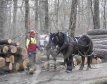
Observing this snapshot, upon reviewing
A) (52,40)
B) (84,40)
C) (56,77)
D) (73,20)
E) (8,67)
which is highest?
(73,20)

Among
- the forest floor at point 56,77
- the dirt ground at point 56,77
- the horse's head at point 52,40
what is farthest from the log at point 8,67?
the horse's head at point 52,40

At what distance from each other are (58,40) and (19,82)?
7.45 feet

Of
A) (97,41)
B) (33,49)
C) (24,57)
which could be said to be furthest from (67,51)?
(97,41)

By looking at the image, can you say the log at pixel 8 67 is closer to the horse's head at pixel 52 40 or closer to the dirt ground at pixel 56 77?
the dirt ground at pixel 56 77

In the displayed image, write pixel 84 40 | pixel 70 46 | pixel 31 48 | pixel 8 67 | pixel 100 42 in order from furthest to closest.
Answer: pixel 100 42, pixel 84 40, pixel 8 67, pixel 31 48, pixel 70 46

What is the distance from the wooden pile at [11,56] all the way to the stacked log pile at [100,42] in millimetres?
4293

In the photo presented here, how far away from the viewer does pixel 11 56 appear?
438 inches

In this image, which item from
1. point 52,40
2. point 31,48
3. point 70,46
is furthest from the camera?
point 31,48

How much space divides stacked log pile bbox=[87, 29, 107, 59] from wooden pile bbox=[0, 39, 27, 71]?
4.29m

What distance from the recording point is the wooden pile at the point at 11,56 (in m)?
10.9

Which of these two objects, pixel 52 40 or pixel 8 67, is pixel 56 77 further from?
pixel 8 67

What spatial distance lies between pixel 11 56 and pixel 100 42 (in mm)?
5862

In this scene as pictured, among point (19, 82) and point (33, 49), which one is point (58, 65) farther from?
point (19, 82)

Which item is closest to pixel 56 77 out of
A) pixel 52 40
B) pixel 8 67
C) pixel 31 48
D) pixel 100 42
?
pixel 52 40
